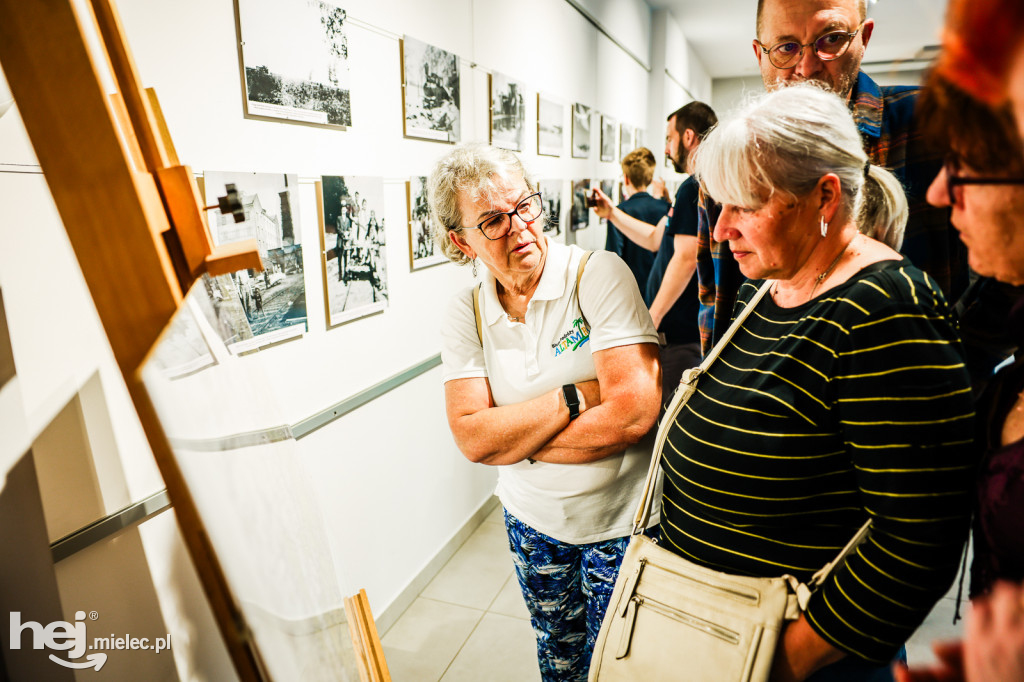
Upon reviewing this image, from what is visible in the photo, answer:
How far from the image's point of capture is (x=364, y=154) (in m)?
2.24

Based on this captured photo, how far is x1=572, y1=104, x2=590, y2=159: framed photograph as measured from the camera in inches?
185

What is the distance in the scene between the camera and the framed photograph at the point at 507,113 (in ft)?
10.5

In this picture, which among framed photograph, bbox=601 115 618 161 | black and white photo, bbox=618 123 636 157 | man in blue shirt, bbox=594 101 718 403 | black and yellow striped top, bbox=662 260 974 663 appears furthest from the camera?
black and white photo, bbox=618 123 636 157

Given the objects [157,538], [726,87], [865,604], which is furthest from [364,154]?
[726,87]

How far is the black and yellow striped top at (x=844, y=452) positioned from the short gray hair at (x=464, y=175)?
73 cm

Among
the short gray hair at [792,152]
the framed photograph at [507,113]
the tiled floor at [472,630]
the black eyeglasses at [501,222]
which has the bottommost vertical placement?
the tiled floor at [472,630]

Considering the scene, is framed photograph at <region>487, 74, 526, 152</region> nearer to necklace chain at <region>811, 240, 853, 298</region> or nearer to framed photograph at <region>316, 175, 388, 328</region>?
framed photograph at <region>316, 175, 388, 328</region>

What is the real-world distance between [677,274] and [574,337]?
1350 mm

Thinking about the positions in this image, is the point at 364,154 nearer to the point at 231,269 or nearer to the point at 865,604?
the point at 231,269

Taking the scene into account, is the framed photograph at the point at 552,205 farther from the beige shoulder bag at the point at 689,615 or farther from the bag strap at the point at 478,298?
the beige shoulder bag at the point at 689,615

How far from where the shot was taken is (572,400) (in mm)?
1384

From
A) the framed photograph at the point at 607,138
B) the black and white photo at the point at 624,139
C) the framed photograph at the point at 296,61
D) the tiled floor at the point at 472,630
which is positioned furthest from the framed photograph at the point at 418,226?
the black and white photo at the point at 624,139

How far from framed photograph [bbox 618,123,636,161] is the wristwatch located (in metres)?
5.39

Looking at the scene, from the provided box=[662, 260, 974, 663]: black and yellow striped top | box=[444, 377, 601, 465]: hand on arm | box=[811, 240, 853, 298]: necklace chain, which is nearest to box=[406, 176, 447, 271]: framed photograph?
box=[444, 377, 601, 465]: hand on arm
